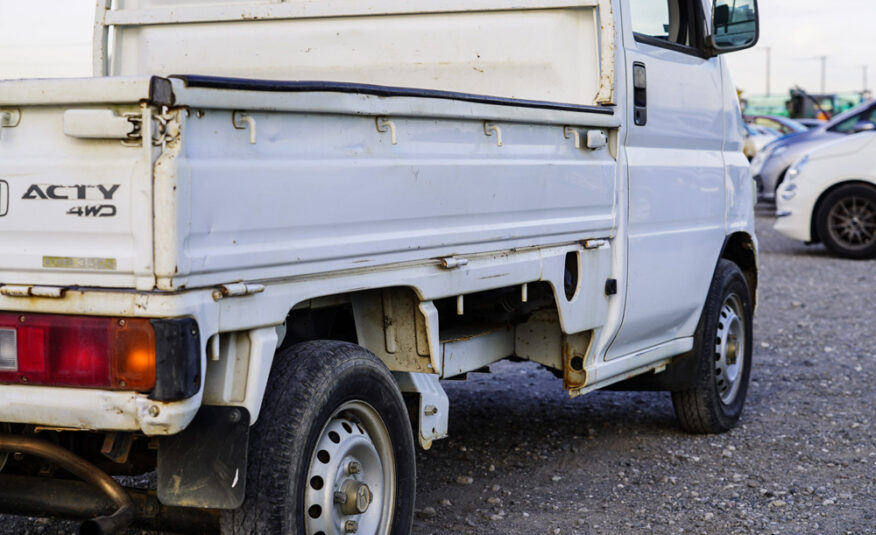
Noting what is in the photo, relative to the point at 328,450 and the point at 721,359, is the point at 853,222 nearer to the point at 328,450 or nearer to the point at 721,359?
the point at 721,359

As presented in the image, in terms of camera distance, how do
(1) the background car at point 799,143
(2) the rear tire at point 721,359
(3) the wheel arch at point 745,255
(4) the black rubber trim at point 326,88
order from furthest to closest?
1. (1) the background car at point 799,143
2. (3) the wheel arch at point 745,255
3. (2) the rear tire at point 721,359
4. (4) the black rubber trim at point 326,88

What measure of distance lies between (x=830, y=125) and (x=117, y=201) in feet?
48.8

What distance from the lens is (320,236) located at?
2998 millimetres

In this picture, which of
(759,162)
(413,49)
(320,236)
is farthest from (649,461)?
(759,162)

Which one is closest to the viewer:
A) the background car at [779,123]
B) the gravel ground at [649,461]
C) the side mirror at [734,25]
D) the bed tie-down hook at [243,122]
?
the bed tie-down hook at [243,122]

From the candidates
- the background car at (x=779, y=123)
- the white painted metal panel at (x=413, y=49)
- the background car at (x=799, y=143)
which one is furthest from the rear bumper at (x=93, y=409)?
the background car at (x=779, y=123)

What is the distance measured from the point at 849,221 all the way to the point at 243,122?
11505mm

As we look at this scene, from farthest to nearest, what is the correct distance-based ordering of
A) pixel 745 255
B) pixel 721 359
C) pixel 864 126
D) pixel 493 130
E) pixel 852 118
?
1. pixel 852 118
2. pixel 864 126
3. pixel 745 255
4. pixel 721 359
5. pixel 493 130

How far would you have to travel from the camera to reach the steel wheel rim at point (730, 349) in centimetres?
571

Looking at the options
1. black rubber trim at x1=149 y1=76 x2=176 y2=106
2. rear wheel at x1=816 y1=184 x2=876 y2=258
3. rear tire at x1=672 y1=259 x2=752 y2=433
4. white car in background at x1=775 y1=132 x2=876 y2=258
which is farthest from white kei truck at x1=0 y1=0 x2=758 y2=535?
rear wheel at x1=816 y1=184 x2=876 y2=258

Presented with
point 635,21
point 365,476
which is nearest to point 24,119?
Result: point 365,476

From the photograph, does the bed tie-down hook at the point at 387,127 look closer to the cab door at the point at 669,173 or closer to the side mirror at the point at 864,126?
the cab door at the point at 669,173

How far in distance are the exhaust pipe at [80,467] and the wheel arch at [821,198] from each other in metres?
11.3

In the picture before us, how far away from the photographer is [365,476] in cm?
333
